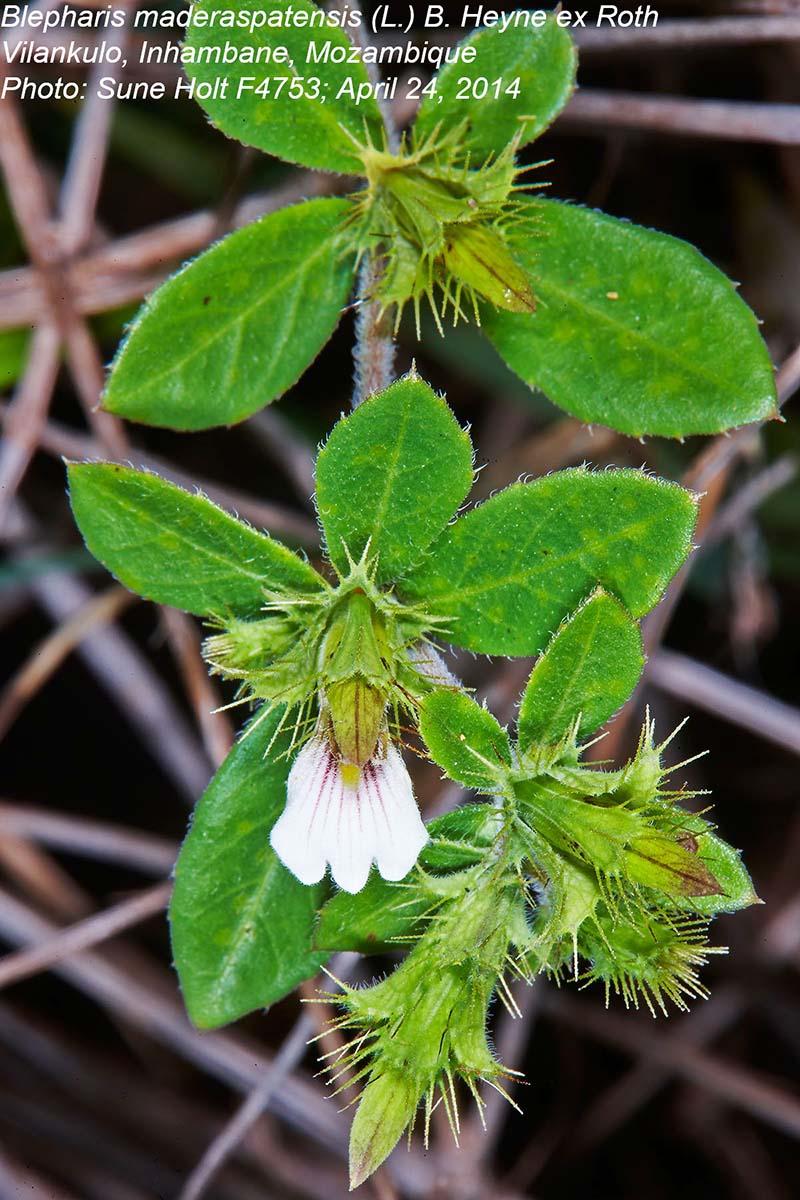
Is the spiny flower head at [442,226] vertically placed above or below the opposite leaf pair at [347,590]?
above

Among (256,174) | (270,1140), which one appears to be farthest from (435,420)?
(270,1140)

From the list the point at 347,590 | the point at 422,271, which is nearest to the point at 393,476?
the point at 347,590

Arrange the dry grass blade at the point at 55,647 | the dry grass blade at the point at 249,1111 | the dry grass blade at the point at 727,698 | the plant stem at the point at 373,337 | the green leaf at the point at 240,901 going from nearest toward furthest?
the green leaf at the point at 240,901, the plant stem at the point at 373,337, the dry grass blade at the point at 249,1111, the dry grass blade at the point at 727,698, the dry grass blade at the point at 55,647

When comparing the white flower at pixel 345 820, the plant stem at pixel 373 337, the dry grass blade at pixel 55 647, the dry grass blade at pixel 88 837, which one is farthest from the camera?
the dry grass blade at pixel 55 647

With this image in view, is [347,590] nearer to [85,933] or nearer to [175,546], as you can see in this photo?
[175,546]

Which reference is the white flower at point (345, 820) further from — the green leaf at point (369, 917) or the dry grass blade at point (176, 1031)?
the dry grass blade at point (176, 1031)

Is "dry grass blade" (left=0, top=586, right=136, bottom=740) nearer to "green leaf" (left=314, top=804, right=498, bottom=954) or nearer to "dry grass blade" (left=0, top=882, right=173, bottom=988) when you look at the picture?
"dry grass blade" (left=0, top=882, right=173, bottom=988)

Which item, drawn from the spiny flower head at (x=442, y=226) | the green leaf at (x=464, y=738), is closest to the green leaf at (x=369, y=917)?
the green leaf at (x=464, y=738)

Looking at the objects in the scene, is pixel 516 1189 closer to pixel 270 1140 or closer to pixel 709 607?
pixel 270 1140

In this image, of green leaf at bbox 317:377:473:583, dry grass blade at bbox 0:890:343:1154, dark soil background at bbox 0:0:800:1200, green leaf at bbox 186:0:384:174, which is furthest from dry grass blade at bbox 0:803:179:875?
green leaf at bbox 186:0:384:174
